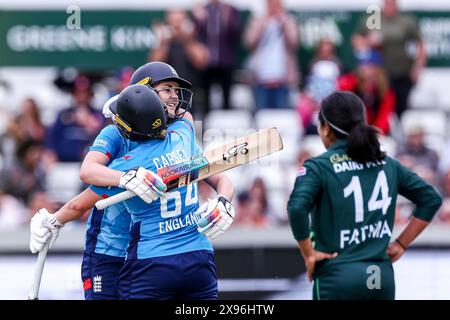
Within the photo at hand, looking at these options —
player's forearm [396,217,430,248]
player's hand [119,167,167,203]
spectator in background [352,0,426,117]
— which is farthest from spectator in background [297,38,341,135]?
player's hand [119,167,167,203]

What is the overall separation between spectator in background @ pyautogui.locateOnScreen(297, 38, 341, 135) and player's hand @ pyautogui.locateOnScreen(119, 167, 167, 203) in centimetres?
673

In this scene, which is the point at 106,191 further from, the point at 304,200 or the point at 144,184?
the point at 304,200

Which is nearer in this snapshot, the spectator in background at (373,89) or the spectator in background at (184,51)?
the spectator in background at (373,89)

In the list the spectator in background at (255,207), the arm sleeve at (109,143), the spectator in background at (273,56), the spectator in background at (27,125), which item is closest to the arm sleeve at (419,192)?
the arm sleeve at (109,143)

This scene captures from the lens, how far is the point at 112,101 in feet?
19.6

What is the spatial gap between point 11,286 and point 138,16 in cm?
509

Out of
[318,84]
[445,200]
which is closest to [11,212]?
[318,84]

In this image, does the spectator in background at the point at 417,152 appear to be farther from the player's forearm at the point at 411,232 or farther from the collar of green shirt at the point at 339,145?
the collar of green shirt at the point at 339,145

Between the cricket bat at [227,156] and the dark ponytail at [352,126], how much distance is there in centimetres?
47

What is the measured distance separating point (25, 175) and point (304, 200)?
20.2ft

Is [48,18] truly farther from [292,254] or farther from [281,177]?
[292,254]

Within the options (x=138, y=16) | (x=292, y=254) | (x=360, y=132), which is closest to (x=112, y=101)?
(x=360, y=132)

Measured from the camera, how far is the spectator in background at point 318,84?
12141 mm

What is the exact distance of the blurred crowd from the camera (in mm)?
11883
